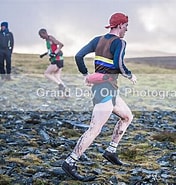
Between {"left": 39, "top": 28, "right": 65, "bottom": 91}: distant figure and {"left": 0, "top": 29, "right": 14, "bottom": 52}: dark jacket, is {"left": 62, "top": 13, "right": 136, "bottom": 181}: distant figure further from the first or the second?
{"left": 0, "top": 29, "right": 14, "bottom": 52}: dark jacket

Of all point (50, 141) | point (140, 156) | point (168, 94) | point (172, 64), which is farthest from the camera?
point (172, 64)

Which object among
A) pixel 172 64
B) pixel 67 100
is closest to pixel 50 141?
pixel 67 100

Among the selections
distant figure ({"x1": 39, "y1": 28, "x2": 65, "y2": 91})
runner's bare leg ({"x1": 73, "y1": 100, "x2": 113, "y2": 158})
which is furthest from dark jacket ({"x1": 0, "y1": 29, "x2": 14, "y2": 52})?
runner's bare leg ({"x1": 73, "y1": 100, "x2": 113, "y2": 158})

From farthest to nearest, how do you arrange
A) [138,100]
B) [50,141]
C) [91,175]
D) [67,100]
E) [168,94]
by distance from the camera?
[168,94] → [138,100] → [67,100] → [50,141] → [91,175]

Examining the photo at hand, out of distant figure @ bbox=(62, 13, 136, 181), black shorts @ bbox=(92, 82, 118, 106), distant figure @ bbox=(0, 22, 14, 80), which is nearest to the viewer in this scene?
distant figure @ bbox=(62, 13, 136, 181)

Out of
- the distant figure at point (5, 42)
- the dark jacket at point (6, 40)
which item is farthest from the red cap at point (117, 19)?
the dark jacket at point (6, 40)

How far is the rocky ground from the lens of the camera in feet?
40.5

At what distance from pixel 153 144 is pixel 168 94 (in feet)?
77.9

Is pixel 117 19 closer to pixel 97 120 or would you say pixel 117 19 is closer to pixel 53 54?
pixel 97 120

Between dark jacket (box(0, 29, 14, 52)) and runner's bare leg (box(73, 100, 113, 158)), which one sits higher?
dark jacket (box(0, 29, 14, 52))

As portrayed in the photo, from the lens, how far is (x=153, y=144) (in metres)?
17.3

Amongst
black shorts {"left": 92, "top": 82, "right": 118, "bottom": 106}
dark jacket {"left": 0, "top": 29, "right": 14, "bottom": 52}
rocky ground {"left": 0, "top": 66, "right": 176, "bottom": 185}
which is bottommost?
rocky ground {"left": 0, "top": 66, "right": 176, "bottom": 185}

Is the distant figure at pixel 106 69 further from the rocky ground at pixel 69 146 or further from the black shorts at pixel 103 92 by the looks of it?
the rocky ground at pixel 69 146

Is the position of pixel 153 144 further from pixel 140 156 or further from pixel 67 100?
pixel 67 100
